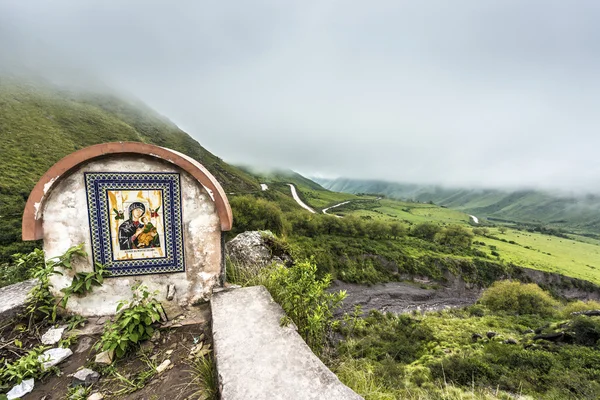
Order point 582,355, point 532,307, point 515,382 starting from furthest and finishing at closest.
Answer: point 532,307 → point 582,355 → point 515,382

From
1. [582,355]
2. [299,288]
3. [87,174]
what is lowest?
[582,355]

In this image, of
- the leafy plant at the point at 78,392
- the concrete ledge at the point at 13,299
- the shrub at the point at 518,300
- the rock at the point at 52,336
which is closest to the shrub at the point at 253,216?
the concrete ledge at the point at 13,299

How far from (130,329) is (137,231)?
1.49 meters

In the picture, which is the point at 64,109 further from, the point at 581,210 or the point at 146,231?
the point at 581,210

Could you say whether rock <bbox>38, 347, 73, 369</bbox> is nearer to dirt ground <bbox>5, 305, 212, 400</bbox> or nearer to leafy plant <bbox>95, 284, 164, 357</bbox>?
dirt ground <bbox>5, 305, 212, 400</bbox>

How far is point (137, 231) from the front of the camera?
4.19 metres

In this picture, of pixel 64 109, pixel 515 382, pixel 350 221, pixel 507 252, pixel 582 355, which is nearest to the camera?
pixel 515 382

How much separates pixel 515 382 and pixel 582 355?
6.68 m

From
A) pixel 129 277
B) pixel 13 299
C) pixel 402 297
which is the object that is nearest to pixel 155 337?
pixel 129 277

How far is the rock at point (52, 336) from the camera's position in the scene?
11.8ft

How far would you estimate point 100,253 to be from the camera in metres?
4.09

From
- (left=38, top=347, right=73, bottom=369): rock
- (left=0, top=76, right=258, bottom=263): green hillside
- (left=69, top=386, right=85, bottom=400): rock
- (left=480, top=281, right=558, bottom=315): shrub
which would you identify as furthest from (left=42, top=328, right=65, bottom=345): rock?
(left=480, top=281, right=558, bottom=315): shrub

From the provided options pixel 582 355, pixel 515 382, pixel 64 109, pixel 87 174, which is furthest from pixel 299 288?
pixel 64 109

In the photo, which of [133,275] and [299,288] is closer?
[299,288]
